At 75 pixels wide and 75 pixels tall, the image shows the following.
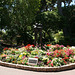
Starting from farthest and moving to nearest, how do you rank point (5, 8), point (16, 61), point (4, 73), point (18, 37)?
1. point (18, 37)
2. point (5, 8)
3. point (16, 61)
4. point (4, 73)

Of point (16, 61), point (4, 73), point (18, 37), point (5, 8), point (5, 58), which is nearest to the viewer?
point (4, 73)

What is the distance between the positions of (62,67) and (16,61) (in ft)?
10.9

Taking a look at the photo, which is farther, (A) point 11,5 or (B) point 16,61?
(A) point 11,5

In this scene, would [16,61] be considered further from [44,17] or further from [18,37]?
[44,17]

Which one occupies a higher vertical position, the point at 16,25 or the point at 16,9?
the point at 16,9

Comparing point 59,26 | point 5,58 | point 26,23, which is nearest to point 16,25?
point 26,23

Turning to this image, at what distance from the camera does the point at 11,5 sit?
→ 18734 mm

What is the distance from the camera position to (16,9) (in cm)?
1894

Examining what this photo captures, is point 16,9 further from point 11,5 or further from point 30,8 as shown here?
point 30,8

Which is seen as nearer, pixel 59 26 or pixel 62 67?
pixel 62 67

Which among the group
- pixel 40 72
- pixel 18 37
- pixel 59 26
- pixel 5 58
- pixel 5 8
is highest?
pixel 5 8

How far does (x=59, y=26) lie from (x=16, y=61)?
13870mm

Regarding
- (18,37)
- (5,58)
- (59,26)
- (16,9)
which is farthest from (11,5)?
(5,58)

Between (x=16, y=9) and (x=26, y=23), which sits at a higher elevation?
(x=16, y=9)
